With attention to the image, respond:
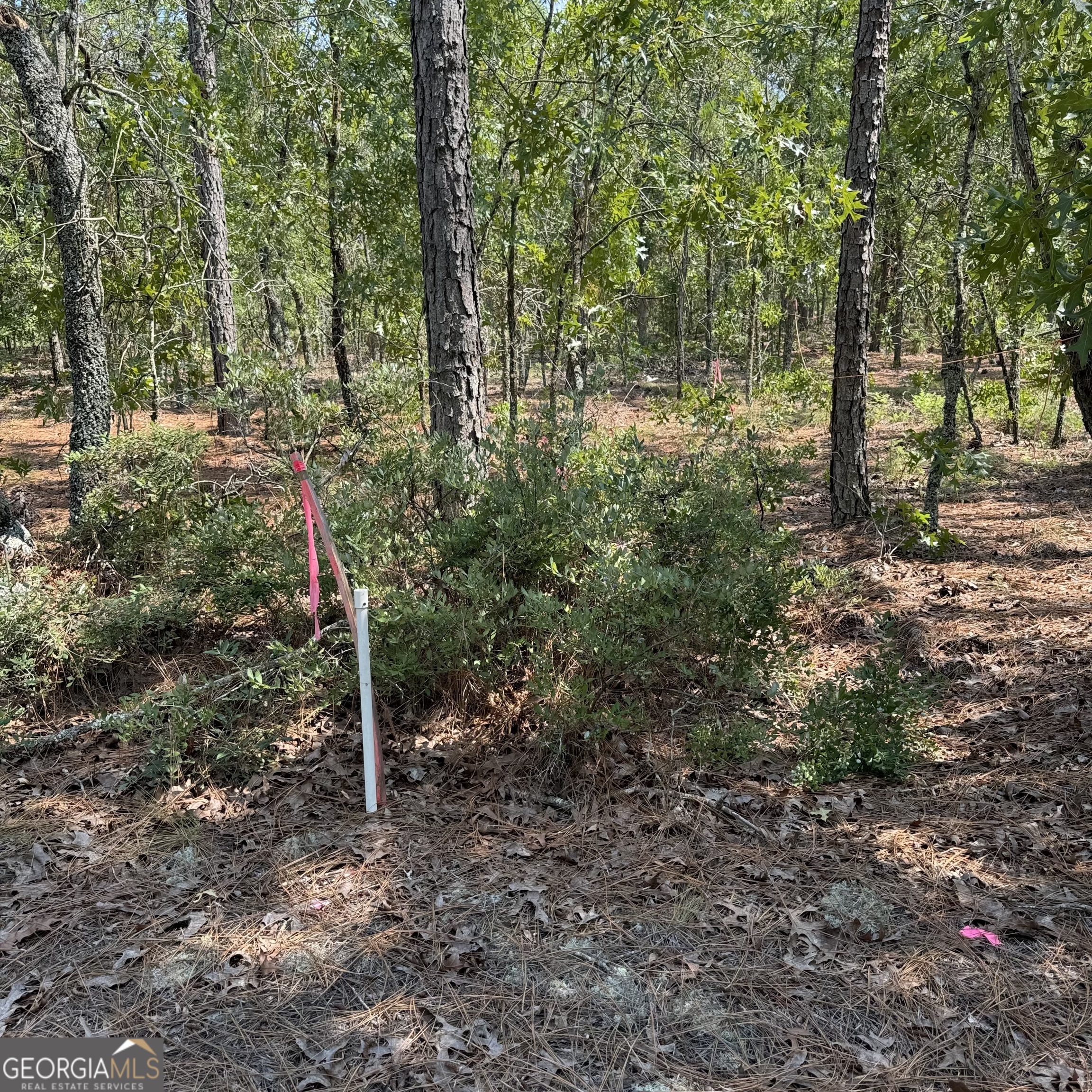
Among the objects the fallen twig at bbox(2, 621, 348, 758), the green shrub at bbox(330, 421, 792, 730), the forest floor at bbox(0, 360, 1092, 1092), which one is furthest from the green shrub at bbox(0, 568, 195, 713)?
the green shrub at bbox(330, 421, 792, 730)

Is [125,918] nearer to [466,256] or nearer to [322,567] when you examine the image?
[322,567]

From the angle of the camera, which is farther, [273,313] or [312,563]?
[273,313]

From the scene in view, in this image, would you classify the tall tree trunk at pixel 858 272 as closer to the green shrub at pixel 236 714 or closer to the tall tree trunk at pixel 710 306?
the green shrub at pixel 236 714

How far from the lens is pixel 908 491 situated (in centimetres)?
788

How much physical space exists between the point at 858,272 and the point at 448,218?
11.8 ft

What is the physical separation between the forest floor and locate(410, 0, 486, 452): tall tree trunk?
181cm

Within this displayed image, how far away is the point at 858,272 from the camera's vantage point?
6223 millimetres

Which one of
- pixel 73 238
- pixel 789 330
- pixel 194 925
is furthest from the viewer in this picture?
pixel 789 330

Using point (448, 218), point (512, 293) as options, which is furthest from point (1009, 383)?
point (448, 218)

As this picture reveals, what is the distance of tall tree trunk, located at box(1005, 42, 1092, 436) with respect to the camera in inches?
130

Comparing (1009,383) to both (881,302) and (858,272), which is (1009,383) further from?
(881,302)

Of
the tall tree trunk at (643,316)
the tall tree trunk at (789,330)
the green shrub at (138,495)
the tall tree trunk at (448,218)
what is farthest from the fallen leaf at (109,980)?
the tall tree trunk at (789,330)

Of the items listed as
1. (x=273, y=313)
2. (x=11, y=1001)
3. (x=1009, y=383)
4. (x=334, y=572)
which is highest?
(x=273, y=313)

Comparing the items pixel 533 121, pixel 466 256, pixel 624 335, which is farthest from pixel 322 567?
pixel 624 335
